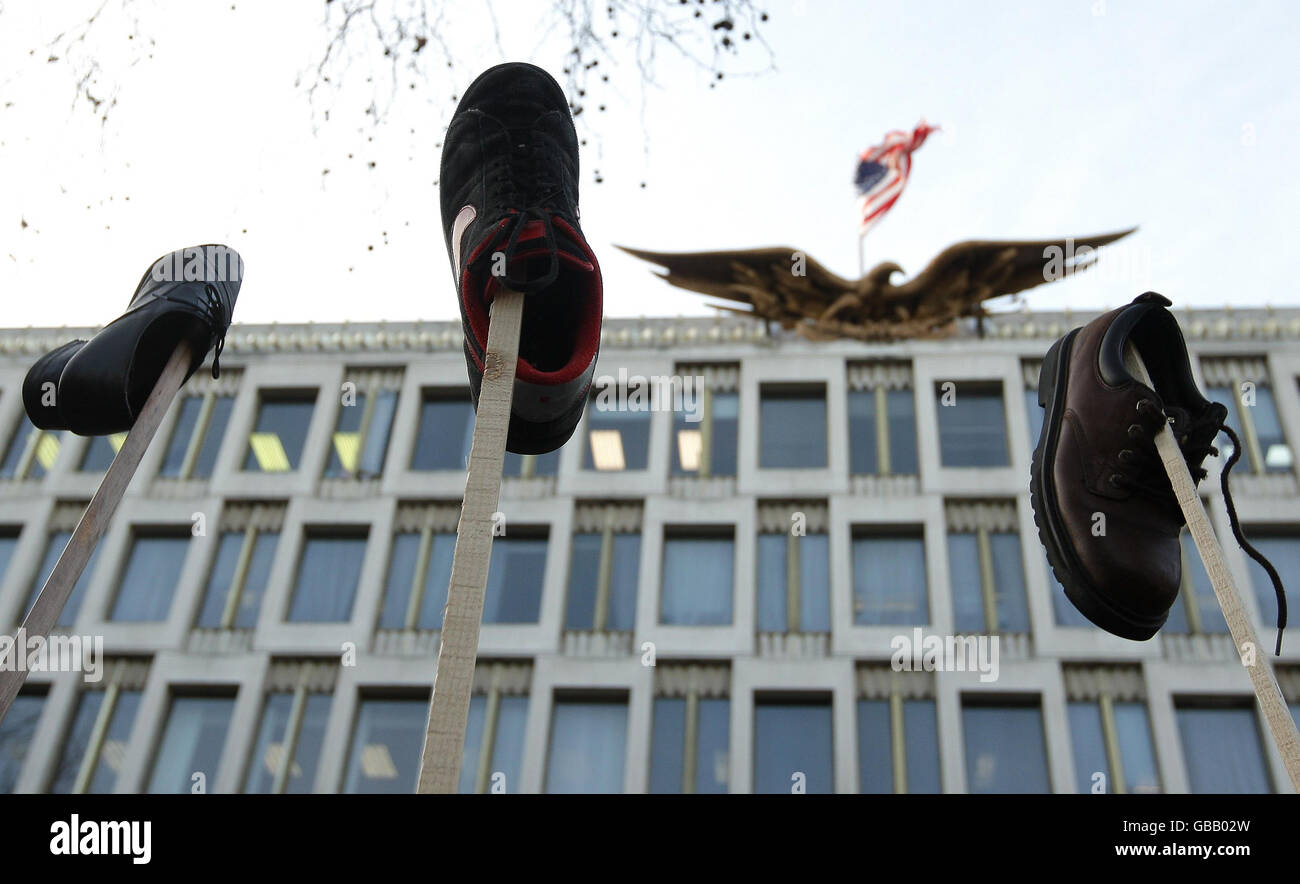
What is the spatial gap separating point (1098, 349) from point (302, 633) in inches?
706

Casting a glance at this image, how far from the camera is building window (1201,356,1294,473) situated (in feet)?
64.4

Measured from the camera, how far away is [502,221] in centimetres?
270

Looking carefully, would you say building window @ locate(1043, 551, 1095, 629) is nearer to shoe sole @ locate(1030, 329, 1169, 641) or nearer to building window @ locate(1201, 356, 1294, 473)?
building window @ locate(1201, 356, 1294, 473)

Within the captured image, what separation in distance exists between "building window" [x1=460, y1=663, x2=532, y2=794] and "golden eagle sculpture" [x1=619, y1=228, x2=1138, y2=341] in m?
8.01

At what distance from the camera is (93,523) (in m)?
2.67

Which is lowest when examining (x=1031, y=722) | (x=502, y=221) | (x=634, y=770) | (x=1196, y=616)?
(x=502, y=221)

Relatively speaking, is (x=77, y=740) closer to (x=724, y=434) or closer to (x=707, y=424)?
(x=707, y=424)

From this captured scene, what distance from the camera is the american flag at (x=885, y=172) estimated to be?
2359 centimetres

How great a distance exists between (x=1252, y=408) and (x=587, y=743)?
13102 millimetres

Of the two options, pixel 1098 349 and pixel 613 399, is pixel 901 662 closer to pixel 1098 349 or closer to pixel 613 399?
pixel 613 399

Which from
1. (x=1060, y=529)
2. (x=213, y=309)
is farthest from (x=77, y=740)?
(x=1060, y=529)

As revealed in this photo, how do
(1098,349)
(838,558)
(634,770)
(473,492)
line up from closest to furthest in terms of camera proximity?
(473,492) → (1098,349) → (634,770) → (838,558)

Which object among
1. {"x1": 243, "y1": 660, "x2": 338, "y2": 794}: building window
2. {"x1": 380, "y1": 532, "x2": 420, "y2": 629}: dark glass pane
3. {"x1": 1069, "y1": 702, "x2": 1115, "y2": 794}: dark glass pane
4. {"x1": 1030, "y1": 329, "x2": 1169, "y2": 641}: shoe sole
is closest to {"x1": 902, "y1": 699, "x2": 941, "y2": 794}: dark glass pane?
{"x1": 1069, "y1": 702, "x2": 1115, "y2": 794}: dark glass pane
